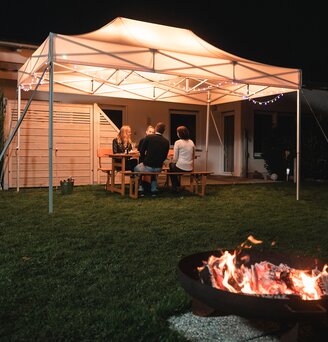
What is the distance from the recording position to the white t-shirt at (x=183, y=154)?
8.48m

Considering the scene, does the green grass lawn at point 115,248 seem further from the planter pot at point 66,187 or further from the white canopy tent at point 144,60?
the white canopy tent at point 144,60

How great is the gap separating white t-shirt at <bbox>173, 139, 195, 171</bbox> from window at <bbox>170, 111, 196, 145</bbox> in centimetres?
471

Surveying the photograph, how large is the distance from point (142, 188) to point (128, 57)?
281 cm

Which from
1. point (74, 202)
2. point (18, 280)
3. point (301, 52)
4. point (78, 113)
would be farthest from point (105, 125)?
point (301, 52)

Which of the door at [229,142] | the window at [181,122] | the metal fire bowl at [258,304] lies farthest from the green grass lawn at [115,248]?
the door at [229,142]

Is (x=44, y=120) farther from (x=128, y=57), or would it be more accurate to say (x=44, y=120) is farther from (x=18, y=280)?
(x=18, y=280)

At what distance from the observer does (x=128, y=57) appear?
673cm

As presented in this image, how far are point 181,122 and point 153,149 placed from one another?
554 cm

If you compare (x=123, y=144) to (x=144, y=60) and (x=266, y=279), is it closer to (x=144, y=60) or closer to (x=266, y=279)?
(x=144, y=60)

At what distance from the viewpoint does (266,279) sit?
2.42 meters

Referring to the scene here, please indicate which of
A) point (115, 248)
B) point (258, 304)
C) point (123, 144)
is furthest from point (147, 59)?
point (258, 304)

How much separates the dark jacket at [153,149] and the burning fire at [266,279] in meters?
5.57

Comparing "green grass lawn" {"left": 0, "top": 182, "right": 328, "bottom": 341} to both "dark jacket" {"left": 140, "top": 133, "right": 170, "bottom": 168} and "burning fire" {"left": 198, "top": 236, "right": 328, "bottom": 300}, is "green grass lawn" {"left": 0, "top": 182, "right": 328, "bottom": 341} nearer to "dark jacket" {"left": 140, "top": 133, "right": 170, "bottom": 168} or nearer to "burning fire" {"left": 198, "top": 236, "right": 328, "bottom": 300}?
"burning fire" {"left": 198, "top": 236, "right": 328, "bottom": 300}

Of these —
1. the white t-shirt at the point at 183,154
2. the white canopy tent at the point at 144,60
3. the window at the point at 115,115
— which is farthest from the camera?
the window at the point at 115,115
